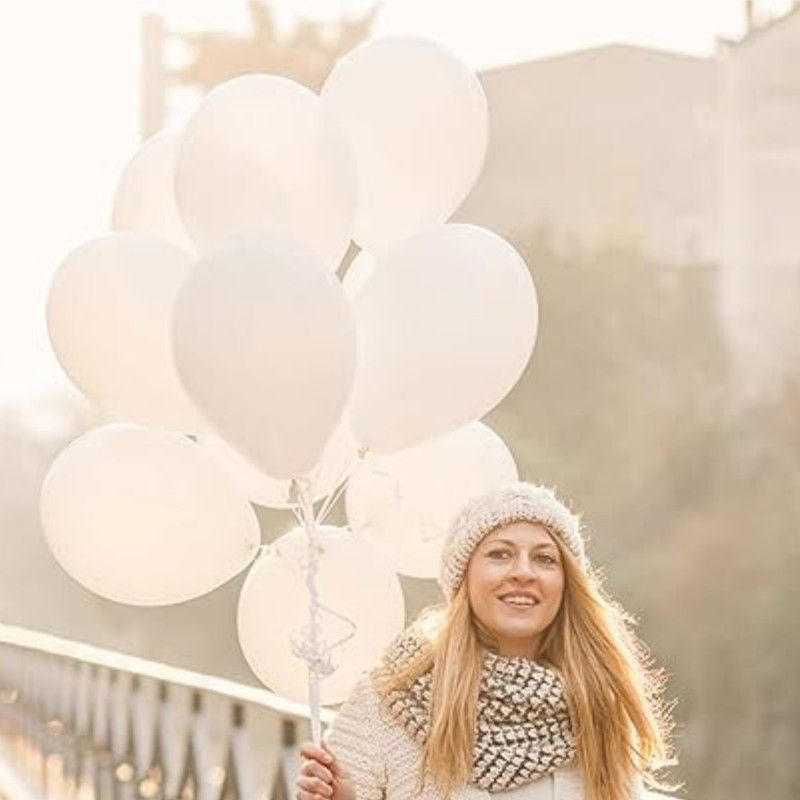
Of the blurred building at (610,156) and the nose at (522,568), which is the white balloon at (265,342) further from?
the blurred building at (610,156)

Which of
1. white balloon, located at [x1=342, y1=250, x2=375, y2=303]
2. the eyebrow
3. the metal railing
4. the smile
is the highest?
the metal railing

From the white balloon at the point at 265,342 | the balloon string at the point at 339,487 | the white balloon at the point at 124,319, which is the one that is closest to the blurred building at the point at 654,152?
the balloon string at the point at 339,487

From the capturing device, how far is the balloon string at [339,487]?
317cm

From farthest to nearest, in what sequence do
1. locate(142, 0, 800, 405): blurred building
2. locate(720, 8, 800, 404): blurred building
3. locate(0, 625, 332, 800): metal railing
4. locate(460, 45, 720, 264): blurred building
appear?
locate(460, 45, 720, 264): blurred building
locate(142, 0, 800, 405): blurred building
locate(720, 8, 800, 404): blurred building
locate(0, 625, 332, 800): metal railing

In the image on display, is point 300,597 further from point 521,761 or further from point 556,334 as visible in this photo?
point 556,334

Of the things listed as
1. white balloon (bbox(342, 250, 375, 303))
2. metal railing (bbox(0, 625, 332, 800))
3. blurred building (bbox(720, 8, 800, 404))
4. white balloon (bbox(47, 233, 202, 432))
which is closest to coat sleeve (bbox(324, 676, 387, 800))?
white balloon (bbox(47, 233, 202, 432))

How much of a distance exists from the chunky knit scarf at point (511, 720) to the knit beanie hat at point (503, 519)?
0.40ft

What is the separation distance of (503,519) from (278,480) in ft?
1.29

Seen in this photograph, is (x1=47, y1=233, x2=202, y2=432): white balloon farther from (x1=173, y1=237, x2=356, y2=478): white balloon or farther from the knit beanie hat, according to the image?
the knit beanie hat

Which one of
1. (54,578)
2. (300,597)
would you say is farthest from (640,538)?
(300,597)

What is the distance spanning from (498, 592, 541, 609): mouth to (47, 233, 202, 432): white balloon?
0.52 m

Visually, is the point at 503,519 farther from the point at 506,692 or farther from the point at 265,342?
the point at 265,342

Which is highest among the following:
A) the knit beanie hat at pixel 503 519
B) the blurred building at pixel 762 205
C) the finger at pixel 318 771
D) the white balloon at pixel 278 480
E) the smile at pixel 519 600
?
the blurred building at pixel 762 205

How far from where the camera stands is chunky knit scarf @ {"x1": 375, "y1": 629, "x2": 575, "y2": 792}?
8.98 feet
